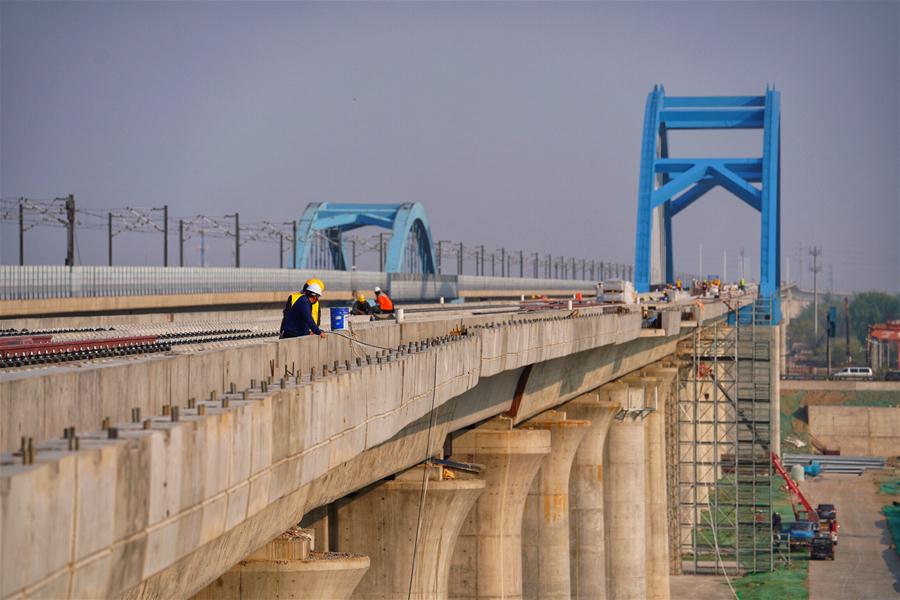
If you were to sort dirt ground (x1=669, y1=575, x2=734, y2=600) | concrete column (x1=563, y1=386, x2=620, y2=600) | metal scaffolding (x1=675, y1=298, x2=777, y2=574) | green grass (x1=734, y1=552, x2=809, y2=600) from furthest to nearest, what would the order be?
metal scaffolding (x1=675, y1=298, x2=777, y2=574) → dirt ground (x1=669, y1=575, x2=734, y2=600) → green grass (x1=734, y1=552, x2=809, y2=600) → concrete column (x1=563, y1=386, x2=620, y2=600)

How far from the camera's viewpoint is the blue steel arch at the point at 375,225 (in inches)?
5659

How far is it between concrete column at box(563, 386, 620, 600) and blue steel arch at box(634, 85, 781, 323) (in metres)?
61.1

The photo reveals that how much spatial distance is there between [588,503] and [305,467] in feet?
140

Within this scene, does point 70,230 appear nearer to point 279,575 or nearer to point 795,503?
point 279,575

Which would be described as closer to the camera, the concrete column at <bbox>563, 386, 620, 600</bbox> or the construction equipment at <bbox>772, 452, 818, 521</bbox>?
the concrete column at <bbox>563, 386, 620, 600</bbox>

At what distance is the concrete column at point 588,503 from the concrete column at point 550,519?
6.21 meters

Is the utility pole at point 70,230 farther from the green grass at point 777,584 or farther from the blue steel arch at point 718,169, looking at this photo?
the blue steel arch at point 718,169

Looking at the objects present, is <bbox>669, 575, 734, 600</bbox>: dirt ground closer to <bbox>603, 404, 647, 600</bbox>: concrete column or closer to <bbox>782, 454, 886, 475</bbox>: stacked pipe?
<bbox>603, 404, 647, 600</bbox>: concrete column

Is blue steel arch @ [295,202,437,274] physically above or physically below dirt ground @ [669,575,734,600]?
above

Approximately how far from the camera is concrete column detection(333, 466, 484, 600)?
29.1m

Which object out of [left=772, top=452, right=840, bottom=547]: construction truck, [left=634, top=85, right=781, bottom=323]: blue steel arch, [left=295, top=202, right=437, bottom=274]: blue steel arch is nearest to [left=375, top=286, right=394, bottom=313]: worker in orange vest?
[left=772, top=452, right=840, bottom=547]: construction truck

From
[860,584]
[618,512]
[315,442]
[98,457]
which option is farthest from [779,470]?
[98,457]

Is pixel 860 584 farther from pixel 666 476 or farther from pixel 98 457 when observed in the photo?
pixel 98 457

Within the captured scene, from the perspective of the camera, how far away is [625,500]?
202ft
